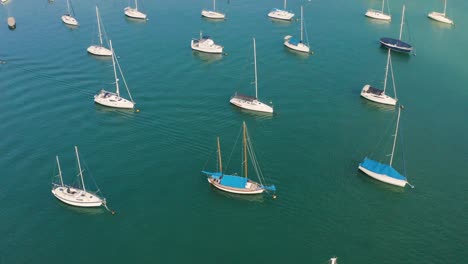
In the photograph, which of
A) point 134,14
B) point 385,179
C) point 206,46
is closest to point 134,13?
point 134,14

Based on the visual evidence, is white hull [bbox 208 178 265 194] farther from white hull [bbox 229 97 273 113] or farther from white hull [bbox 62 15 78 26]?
white hull [bbox 62 15 78 26]

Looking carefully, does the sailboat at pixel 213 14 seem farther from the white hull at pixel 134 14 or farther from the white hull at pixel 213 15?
the white hull at pixel 134 14

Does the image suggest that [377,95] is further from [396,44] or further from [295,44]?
[295,44]

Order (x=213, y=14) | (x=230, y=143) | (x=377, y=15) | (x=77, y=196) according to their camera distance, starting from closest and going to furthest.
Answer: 1. (x=77, y=196)
2. (x=230, y=143)
3. (x=377, y=15)
4. (x=213, y=14)

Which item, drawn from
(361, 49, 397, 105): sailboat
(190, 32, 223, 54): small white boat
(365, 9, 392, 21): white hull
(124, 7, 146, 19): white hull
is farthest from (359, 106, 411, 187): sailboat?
(124, 7, 146, 19): white hull

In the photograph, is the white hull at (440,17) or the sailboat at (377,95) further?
the white hull at (440,17)

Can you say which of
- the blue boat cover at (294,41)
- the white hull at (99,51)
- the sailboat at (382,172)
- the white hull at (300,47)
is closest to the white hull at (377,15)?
the blue boat cover at (294,41)
